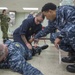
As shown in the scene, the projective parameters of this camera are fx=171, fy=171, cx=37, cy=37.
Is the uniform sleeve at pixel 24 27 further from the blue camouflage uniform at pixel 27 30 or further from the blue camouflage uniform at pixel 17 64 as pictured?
the blue camouflage uniform at pixel 17 64

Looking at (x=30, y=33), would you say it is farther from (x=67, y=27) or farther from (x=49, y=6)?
(x=67, y=27)

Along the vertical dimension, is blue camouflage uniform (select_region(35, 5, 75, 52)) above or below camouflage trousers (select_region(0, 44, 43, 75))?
above

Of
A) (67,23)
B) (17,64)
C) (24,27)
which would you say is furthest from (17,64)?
(24,27)

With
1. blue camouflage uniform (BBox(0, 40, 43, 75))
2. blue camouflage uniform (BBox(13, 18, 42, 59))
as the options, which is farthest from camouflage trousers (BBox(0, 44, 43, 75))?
blue camouflage uniform (BBox(13, 18, 42, 59))

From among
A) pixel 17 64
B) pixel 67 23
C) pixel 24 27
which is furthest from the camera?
pixel 24 27

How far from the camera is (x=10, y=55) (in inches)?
71.5

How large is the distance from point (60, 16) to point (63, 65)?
65 centimetres

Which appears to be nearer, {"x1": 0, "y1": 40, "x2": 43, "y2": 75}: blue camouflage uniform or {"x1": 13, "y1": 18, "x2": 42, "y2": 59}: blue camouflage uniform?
{"x1": 0, "y1": 40, "x2": 43, "y2": 75}: blue camouflage uniform

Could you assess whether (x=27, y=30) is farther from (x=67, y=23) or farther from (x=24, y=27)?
(x=67, y=23)

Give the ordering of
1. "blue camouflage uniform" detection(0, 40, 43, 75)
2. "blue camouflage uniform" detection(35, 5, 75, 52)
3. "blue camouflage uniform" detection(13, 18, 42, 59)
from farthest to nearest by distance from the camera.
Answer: "blue camouflage uniform" detection(13, 18, 42, 59), "blue camouflage uniform" detection(35, 5, 75, 52), "blue camouflage uniform" detection(0, 40, 43, 75)

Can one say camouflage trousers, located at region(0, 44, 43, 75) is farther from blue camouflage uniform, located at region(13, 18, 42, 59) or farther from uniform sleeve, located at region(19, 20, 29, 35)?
uniform sleeve, located at region(19, 20, 29, 35)

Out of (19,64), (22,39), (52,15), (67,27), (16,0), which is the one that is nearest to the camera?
(19,64)

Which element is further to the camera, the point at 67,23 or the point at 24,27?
the point at 24,27

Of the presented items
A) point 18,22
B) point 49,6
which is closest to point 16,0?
point 18,22
